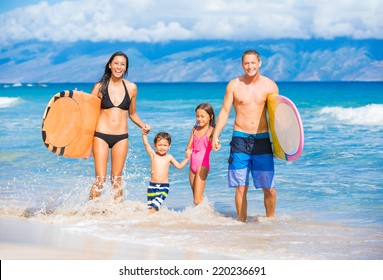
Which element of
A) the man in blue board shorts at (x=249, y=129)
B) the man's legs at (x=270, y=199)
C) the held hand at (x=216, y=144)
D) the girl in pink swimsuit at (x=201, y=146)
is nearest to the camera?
the held hand at (x=216, y=144)

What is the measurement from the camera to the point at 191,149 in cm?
752

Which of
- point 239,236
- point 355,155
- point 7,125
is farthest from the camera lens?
point 7,125

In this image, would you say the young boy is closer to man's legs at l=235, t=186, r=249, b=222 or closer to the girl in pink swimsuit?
the girl in pink swimsuit

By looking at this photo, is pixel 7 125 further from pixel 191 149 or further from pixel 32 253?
pixel 32 253

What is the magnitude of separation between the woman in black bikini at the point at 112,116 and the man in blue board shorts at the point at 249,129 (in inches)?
39.8

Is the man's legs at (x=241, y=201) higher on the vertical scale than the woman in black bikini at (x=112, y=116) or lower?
lower

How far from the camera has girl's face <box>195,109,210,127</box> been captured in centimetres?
734

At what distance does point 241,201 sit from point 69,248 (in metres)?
2.01

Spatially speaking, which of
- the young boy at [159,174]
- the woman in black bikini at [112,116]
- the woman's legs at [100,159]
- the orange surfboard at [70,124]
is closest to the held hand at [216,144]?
the young boy at [159,174]

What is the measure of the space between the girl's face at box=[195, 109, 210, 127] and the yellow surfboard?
67 centimetres

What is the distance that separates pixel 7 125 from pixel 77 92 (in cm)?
1585

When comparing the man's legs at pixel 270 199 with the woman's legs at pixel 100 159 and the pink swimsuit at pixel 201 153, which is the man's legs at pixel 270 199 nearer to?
the pink swimsuit at pixel 201 153

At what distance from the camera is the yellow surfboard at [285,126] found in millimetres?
→ 7055
